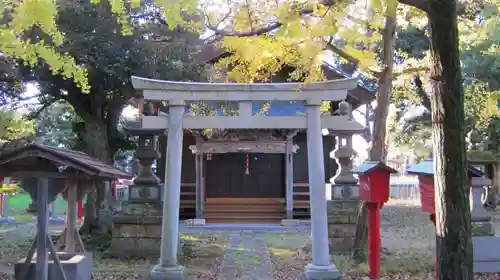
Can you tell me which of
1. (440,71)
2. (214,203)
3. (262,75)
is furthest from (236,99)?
(214,203)

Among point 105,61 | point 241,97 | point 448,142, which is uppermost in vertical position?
point 105,61

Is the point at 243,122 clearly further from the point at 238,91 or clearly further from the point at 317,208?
the point at 317,208

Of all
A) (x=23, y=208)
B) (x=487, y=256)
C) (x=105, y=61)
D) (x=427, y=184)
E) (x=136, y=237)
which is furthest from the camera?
(x=23, y=208)

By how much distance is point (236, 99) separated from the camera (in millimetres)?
8391

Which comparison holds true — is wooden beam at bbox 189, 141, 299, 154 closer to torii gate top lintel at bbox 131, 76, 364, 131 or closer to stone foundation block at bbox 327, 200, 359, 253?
stone foundation block at bbox 327, 200, 359, 253

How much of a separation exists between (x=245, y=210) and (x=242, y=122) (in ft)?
33.0

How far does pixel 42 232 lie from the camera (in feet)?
21.1

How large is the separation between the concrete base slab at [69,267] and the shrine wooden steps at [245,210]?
389 inches

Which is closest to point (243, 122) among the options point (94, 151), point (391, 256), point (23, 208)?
point (391, 256)

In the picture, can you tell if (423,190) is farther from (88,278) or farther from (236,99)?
(88,278)

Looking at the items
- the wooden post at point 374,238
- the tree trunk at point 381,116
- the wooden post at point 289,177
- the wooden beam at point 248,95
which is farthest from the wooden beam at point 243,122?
the wooden post at point 289,177

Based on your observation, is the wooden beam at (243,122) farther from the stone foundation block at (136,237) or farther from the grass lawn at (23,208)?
the grass lawn at (23,208)

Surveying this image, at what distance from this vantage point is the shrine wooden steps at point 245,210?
1752 centimetres

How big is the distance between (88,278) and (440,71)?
20.3ft
